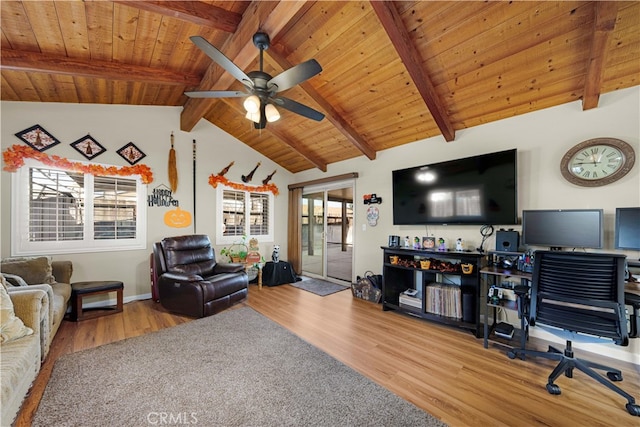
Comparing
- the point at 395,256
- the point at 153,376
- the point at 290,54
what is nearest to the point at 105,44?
the point at 290,54

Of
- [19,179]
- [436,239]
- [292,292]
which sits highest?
[19,179]

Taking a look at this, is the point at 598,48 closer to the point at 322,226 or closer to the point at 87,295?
the point at 322,226

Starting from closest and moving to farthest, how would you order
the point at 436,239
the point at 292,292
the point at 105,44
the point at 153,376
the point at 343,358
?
the point at 153,376, the point at 343,358, the point at 105,44, the point at 436,239, the point at 292,292

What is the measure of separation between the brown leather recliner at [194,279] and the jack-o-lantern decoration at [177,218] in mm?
556

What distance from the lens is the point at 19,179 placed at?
10.6 feet

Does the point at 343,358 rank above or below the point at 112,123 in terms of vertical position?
below

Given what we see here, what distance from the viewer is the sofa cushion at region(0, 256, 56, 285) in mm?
2787

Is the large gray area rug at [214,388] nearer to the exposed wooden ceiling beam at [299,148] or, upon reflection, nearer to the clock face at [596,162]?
the clock face at [596,162]

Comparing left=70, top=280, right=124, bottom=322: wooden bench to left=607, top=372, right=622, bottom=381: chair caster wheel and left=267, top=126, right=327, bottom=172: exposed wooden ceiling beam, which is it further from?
left=607, top=372, right=622, bottom=381: chair caster wheel

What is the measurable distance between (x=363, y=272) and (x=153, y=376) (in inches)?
129

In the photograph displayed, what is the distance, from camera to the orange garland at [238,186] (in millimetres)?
4836

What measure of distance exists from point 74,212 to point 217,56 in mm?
3385

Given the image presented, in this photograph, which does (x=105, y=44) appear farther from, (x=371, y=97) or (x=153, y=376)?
(x=153, y=376)

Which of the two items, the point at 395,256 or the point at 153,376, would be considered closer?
the point at 153,376
